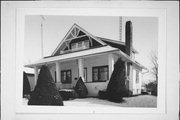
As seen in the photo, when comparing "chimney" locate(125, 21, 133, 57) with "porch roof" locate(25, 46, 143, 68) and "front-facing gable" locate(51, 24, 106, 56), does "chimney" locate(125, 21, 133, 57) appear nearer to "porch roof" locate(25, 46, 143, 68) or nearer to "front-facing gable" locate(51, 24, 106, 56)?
"porch roof" locate(25, 46, 143, 68)

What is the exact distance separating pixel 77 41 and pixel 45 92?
3.18ft

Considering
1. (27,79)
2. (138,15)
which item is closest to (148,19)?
(138,15)

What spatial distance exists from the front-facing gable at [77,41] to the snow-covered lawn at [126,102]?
823mm

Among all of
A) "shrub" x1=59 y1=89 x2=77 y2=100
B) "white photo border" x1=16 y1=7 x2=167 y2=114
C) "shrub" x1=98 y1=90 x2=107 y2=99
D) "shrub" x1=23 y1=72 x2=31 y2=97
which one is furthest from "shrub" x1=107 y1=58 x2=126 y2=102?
"shrub" x1=23 y1=72 x2=31 y2=97

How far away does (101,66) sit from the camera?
3340 mm

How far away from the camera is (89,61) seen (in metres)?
A: 3.39

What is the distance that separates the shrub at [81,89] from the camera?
3357 mm

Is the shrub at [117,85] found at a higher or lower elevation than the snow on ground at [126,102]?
higher

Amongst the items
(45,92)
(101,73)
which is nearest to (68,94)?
(45,92)

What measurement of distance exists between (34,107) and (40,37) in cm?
112

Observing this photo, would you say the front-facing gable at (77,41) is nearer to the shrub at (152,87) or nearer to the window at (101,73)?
the window at (101,73)

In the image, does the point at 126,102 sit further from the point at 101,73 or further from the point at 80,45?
the point at 80,45

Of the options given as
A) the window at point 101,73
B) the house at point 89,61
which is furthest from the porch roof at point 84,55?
the window at point 101,73

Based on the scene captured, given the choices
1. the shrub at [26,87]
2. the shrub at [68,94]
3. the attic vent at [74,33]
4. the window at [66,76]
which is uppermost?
the attic vent at [74,33]
